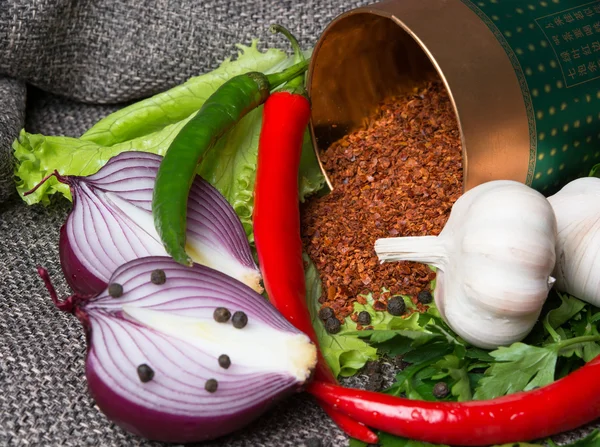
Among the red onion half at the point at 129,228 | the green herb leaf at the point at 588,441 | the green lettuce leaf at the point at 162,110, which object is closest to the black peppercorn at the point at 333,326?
the red onion half at the point at 129,228

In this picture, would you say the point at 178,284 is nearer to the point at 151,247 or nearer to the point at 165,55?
the point at 151,247

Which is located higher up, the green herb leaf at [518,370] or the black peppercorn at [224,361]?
the green herb leaf at [518,370]

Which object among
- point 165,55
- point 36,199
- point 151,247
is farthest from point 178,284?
point 165,55

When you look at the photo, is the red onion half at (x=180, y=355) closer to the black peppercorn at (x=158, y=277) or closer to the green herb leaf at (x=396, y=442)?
the black peppercorn at (x=158, y=277)

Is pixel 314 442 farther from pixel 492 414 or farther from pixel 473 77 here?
pixel 473 77

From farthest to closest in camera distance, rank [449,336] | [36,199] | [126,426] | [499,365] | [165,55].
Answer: [165,55]
[36,199]
[449,336]
[499,365]
[126,426]

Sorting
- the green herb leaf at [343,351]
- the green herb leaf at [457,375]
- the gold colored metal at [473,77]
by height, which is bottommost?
the green herb leaf at [343,351]
